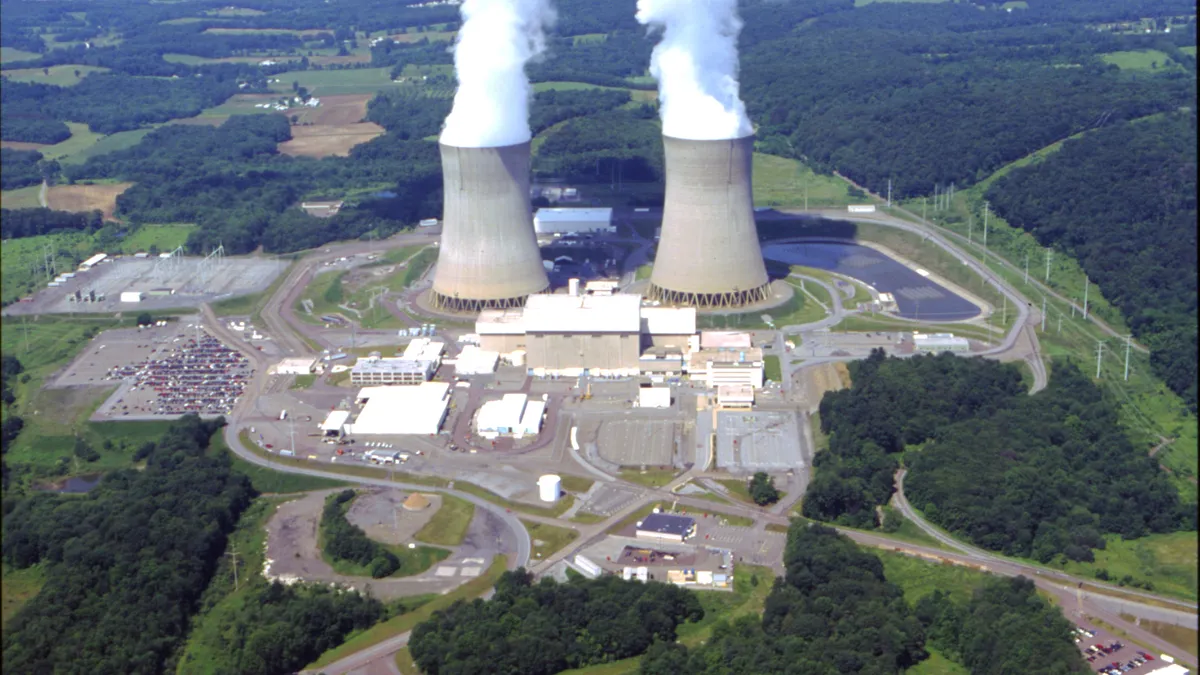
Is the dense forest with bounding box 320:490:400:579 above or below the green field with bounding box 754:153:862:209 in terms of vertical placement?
below

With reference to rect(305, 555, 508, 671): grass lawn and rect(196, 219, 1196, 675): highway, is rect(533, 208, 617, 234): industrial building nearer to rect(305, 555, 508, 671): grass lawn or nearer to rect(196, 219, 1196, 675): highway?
rect(196, 219, 1196, 675): highway

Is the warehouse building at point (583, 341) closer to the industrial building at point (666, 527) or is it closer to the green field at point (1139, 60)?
the industrial building at point (666, 527)

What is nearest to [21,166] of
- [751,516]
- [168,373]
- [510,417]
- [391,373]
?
[168,373]

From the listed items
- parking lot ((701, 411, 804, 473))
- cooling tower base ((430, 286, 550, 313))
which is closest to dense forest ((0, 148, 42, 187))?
cooling tower base ((430, 286, 550, 313))

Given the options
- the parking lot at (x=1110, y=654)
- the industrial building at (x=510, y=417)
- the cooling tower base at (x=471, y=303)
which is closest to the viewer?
the parking lot at (x=1110, y=654)

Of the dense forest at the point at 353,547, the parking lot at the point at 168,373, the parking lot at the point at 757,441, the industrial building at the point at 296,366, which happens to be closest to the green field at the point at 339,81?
the parking lot at the point at 168,373

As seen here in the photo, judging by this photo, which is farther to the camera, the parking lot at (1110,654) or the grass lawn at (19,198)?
the parking lot at (1110,654)

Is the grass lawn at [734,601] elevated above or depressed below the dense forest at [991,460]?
below

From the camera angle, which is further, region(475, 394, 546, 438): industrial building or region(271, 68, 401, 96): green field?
region(271, 68, 401, 96): green field
